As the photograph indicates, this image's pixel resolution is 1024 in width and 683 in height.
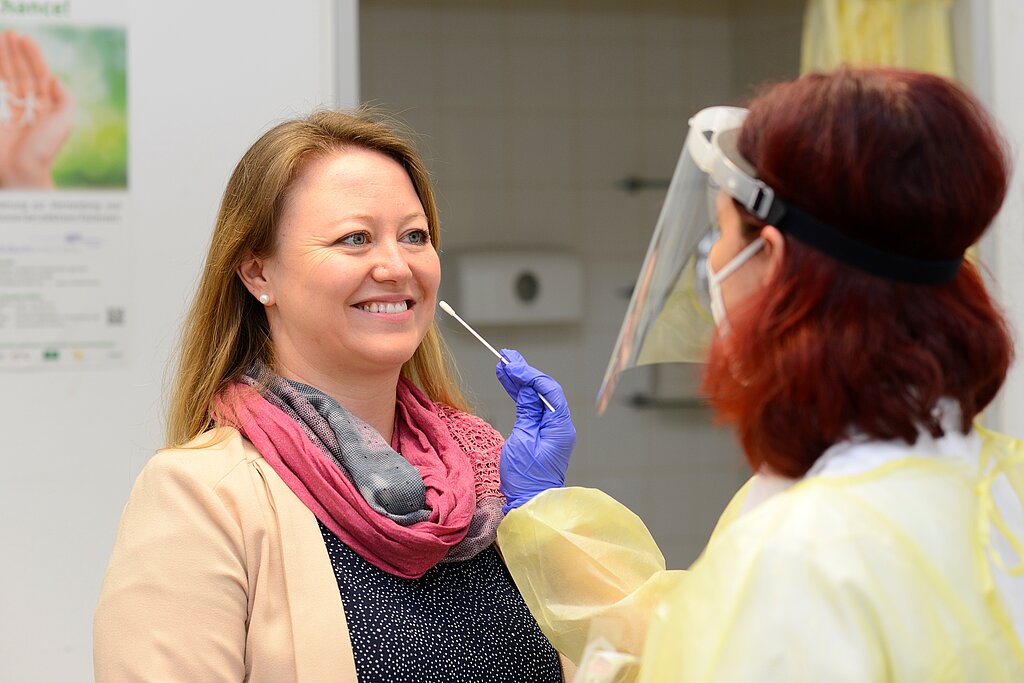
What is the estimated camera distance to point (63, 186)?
6.41 feet

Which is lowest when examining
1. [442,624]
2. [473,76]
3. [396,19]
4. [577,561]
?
[442,624]

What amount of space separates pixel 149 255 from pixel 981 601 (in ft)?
5.21

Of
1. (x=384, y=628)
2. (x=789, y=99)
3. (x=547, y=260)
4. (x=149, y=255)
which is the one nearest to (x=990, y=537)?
(x=789, y=99)

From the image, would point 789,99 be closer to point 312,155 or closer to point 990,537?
point 990,537

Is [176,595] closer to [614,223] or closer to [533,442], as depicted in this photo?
[533,442]

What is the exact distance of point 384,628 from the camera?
1.22 meters

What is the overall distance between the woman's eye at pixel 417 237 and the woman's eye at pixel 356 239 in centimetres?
6

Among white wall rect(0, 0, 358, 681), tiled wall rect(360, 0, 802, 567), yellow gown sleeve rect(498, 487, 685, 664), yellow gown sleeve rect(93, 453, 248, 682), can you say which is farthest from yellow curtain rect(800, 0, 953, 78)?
yellow gown sleeve rect(93, 453, 248, 682)

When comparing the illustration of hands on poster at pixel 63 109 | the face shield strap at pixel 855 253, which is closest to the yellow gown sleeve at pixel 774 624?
A: the face shield strap at pixel 855 253

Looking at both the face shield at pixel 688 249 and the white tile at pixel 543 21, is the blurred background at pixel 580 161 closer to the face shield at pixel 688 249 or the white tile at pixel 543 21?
the white tile at pixel 543 21

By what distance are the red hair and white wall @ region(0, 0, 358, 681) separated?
4.45ft

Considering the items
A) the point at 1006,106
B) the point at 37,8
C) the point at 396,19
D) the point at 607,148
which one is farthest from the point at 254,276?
the point at 607,148

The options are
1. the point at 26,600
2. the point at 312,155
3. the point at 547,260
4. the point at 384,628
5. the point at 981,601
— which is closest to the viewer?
the point at 981,601

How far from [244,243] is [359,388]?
9.0 inches
